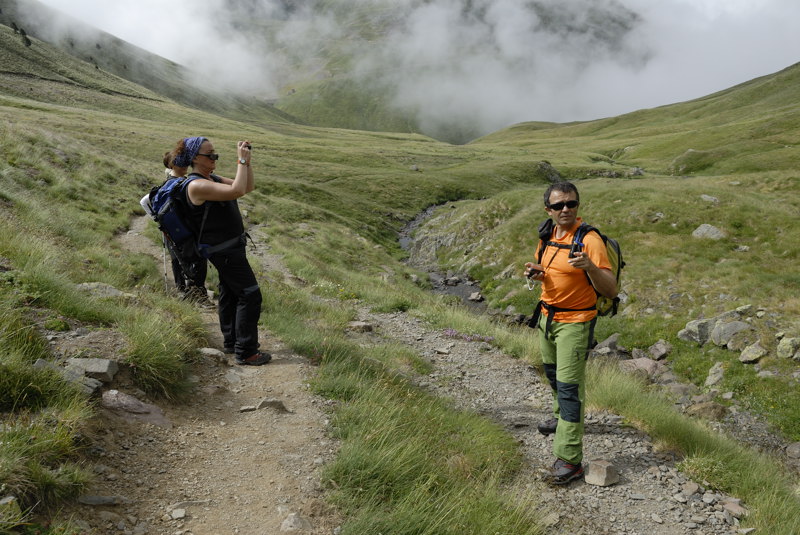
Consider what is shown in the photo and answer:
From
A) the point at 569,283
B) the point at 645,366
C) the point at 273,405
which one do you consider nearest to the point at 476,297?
the point at 645,366

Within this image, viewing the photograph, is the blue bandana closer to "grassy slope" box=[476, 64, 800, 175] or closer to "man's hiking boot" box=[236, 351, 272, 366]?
"man's hiking boot" box=[236, 351, 272, 366]

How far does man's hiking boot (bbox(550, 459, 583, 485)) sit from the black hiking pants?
192 inches

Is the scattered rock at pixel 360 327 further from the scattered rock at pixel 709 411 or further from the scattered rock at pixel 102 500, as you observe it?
the scattered rock at pixel 709 411

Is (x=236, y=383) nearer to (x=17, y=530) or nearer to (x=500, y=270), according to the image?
(x=17, y=530)

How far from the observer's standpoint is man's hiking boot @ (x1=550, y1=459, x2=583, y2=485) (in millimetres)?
5797

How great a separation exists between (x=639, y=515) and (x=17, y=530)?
6.15 metres

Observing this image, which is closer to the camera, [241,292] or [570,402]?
[570,402]

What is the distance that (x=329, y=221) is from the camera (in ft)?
128

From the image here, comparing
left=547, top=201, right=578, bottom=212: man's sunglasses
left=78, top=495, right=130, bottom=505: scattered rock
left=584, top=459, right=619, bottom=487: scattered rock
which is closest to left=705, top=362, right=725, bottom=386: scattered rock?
left=584, top=459, right=619, bottom=487: scattered rock

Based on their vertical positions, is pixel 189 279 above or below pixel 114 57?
below

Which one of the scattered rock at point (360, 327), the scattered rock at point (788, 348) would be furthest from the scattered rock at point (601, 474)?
the scattered rock at point (788, 348)

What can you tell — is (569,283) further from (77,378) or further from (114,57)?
(114,57)

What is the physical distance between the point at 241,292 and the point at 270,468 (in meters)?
3.24

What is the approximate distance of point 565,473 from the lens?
580 cm
